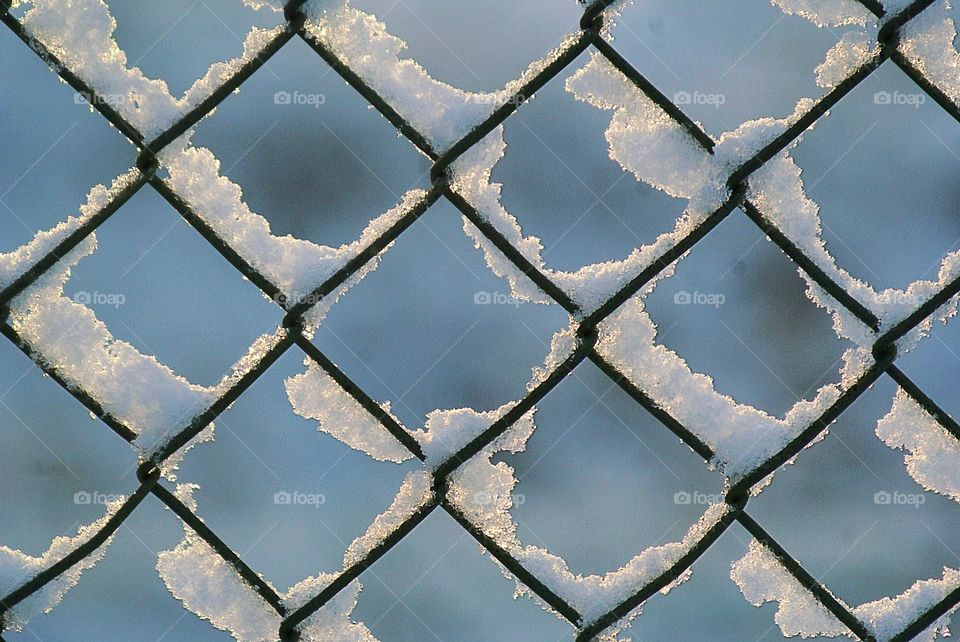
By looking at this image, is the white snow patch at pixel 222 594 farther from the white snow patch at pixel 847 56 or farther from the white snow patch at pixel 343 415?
the white snow patch at pixel 847 56

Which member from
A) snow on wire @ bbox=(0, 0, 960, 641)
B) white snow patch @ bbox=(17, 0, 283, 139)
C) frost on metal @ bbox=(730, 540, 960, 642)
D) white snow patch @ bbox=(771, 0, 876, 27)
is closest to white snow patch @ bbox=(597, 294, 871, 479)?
snow on wire @ bbox=(0, 0, 960, 641)

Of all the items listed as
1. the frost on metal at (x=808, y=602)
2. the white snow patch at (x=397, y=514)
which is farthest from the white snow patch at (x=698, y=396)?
the white snow patch at (x=397, y=514)

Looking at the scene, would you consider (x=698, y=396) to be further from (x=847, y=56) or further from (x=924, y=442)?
(x=847, y=56)

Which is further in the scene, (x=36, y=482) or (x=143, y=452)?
(x=36, y=482)

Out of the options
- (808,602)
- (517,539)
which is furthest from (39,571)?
(808,602)

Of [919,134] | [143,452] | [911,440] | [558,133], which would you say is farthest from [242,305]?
[919,134]

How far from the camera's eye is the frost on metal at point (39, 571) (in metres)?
1.01

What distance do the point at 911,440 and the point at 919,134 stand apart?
2.29m

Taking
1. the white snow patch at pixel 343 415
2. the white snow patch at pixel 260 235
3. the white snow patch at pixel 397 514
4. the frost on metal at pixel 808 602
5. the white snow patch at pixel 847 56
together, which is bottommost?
the white snow patch at pixel 397 514

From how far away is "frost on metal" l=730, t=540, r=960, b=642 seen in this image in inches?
43.3

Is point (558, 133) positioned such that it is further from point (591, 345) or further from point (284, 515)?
point (591, 345)

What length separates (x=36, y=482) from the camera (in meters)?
2.81

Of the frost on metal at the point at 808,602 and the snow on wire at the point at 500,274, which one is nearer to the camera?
the snow on wire at the point at 500,274

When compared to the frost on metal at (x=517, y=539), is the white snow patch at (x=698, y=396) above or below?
above
